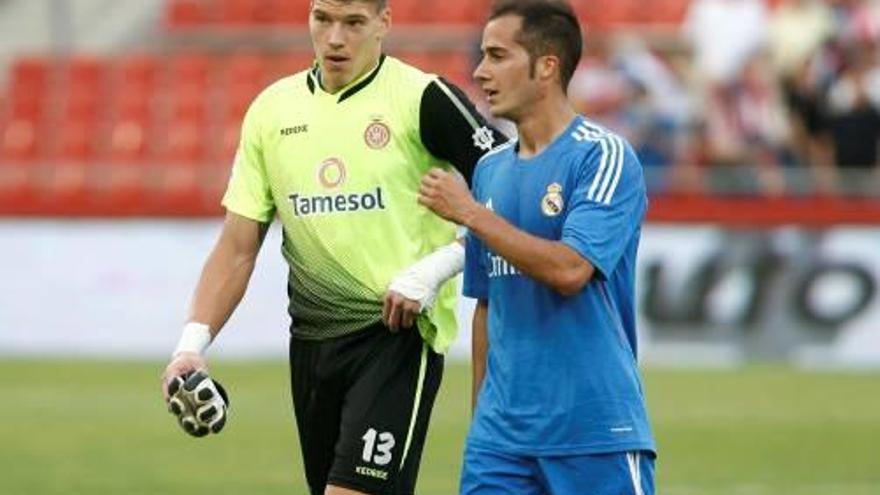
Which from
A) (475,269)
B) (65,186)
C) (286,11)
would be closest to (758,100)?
(65,186)

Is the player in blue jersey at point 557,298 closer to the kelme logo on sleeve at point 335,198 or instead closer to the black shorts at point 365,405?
the black shorts at point 365,405

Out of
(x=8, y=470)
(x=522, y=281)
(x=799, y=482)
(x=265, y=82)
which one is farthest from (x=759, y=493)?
(x=265, y=82)

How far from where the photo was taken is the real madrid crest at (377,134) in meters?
8.57

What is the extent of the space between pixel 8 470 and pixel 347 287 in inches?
267

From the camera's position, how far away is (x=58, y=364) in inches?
866

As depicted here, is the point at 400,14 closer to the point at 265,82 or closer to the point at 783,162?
the point at 265,82

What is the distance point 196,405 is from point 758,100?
1507cm

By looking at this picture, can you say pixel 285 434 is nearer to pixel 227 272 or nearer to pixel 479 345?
pixel 227 272

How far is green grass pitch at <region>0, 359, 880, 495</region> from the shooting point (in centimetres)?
1434

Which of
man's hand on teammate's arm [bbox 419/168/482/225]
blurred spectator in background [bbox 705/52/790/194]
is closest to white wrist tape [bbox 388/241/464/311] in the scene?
man's hand on teammate's arm [bbox 419/168/482/225]

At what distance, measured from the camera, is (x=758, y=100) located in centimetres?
2253

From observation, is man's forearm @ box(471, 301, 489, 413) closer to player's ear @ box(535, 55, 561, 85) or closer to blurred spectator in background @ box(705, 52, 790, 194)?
player's ear @ box(535, 55, 561, 85)

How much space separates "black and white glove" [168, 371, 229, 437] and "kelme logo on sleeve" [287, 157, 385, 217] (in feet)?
2.71

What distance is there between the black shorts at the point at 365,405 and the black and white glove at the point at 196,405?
1.82 ft
